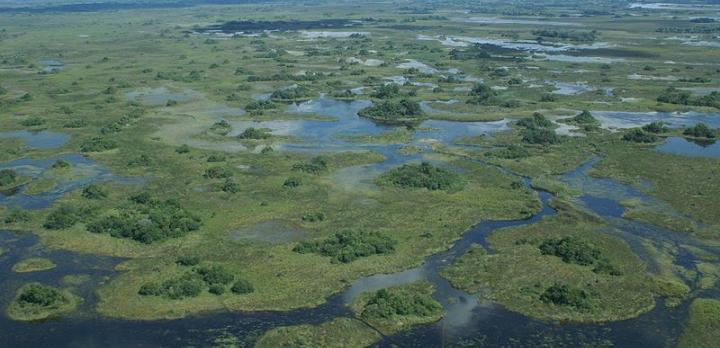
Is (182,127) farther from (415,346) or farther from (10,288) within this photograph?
(415,346)

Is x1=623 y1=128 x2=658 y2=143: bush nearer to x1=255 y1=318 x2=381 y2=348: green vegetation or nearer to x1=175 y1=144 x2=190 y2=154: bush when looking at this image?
x1=175 y1=144 x2=190 y2=154: bush

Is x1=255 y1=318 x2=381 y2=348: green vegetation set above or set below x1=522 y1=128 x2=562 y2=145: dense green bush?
below

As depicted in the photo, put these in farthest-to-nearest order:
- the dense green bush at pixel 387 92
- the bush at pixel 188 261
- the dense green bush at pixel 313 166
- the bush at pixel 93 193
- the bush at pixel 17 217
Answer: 1. the dense green bush at pixel 387 92
2. the dense green bush at pixel 313 166
3. the bush at pixel 93 193
4. the bush at pixel 17 217
5. the bush at pixel 188 261

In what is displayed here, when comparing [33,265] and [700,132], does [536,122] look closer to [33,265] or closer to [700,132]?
[700,132]

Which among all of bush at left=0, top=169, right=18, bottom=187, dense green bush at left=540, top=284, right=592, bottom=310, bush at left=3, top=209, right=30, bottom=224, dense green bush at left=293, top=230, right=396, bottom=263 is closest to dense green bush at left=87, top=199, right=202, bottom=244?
bush at left=3, top=209, right=30, bottom=224

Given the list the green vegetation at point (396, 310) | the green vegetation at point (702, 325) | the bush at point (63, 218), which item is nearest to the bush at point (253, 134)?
the bush at point (63, 218)

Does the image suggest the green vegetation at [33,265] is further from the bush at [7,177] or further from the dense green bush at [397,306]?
the dense green bush at [397,306]
